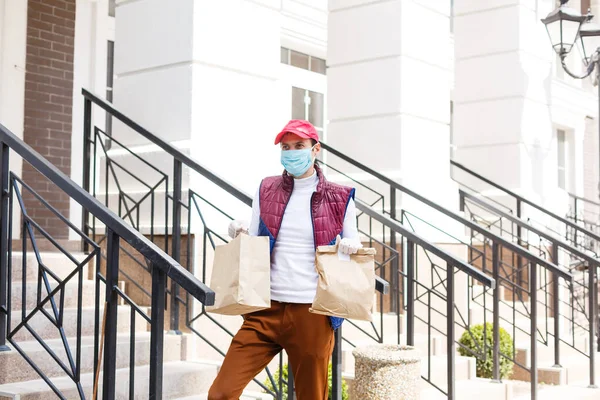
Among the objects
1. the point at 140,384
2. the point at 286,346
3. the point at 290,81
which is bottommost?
the point at 140,384

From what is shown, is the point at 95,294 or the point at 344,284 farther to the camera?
the point at 95,294

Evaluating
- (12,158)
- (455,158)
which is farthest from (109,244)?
(455,158)

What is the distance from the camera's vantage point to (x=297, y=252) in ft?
11.5

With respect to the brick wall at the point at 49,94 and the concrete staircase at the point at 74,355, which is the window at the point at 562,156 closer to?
the brick wall at the point at 49,94

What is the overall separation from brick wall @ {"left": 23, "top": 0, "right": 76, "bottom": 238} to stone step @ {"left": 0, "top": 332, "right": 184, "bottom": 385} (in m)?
3.17

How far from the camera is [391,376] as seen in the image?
4652mm

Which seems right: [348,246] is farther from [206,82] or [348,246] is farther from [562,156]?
[562,156]

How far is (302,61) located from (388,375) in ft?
24.6

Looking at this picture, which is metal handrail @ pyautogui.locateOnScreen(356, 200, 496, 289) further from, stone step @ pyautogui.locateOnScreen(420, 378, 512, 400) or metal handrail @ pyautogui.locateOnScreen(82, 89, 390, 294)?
metal handrail @ pyautogui.locateOnScreen(82, 89, 390, 294)

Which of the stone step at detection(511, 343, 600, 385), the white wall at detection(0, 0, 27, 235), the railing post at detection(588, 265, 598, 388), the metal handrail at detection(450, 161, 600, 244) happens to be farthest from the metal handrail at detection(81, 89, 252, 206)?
the metal handrail at detection(450, 161, 600, 244)

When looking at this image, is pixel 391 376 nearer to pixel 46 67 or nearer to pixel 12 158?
pixel 12 158

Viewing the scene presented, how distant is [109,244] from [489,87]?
809 centimetres

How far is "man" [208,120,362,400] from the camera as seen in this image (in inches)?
136

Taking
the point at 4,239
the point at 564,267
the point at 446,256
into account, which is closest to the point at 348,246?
the point at 4,239
